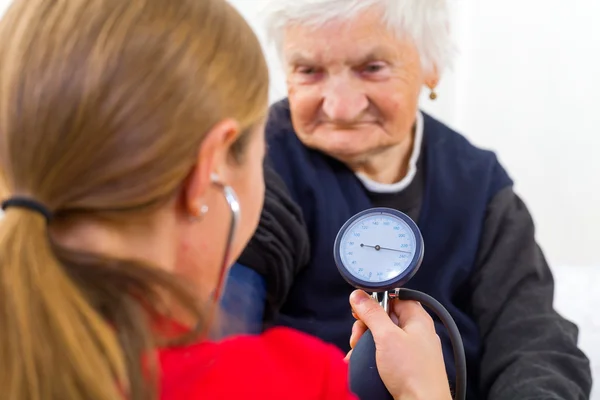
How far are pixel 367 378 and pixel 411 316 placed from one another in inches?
3.6

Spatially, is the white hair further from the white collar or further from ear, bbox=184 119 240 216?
ear, bbox=184 119 240 216

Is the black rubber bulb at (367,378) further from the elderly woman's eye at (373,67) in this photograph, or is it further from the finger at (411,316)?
the elderly woman's eye at (373,67)

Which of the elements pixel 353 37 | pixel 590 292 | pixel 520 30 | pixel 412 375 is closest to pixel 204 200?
pixel 412 375

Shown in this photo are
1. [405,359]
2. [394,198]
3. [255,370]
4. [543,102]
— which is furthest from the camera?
[543,102]

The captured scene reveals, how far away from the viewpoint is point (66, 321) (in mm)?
512

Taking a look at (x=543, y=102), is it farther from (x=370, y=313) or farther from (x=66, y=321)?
(x=66, y=321)

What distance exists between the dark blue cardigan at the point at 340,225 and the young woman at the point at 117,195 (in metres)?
0.51

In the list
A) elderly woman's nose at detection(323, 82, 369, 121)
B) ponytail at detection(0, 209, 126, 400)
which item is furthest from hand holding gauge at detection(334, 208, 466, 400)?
ponytail at detection(0, 209, 126, 400)

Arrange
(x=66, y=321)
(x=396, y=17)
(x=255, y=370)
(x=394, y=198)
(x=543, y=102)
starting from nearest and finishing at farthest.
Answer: (x=66, y=321)
(x=255, y=370)
(x=396, y=17)
(x=394, y=198)
(x=543, y=102)

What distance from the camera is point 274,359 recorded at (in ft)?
2.11

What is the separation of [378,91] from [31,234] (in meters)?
0.68

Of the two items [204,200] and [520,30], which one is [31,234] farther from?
[520,30]

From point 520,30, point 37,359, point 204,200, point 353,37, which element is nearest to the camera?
point 37,359

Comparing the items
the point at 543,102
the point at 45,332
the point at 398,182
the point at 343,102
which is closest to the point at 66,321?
the point at 45,332
